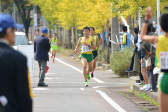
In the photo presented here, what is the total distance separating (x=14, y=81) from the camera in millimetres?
4324

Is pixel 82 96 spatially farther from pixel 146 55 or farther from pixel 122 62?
pixel 122 62

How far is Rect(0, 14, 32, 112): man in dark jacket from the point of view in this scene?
427 centimetres

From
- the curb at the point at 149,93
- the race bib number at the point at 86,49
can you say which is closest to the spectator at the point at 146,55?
the curb at the point at 149,93

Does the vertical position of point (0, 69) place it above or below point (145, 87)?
above

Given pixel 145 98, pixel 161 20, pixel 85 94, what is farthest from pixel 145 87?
pixel 161 20

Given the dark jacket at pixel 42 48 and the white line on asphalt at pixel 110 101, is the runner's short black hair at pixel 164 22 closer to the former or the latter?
the white line on asphalt at pixel 110 101

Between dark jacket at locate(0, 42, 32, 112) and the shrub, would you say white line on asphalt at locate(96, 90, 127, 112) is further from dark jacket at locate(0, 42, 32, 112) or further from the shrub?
dark jacket at locate(0, 42, 32, 112)

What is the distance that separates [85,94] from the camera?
13180 millimetres

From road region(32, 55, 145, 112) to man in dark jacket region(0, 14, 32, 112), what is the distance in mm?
6015

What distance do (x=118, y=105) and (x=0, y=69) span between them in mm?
7061

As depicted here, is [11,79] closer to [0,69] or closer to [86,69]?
[0,69]

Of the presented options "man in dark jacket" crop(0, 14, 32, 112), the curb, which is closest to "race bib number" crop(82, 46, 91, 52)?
the curb

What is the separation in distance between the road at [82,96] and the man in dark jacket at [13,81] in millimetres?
6015

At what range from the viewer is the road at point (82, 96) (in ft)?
35.0
